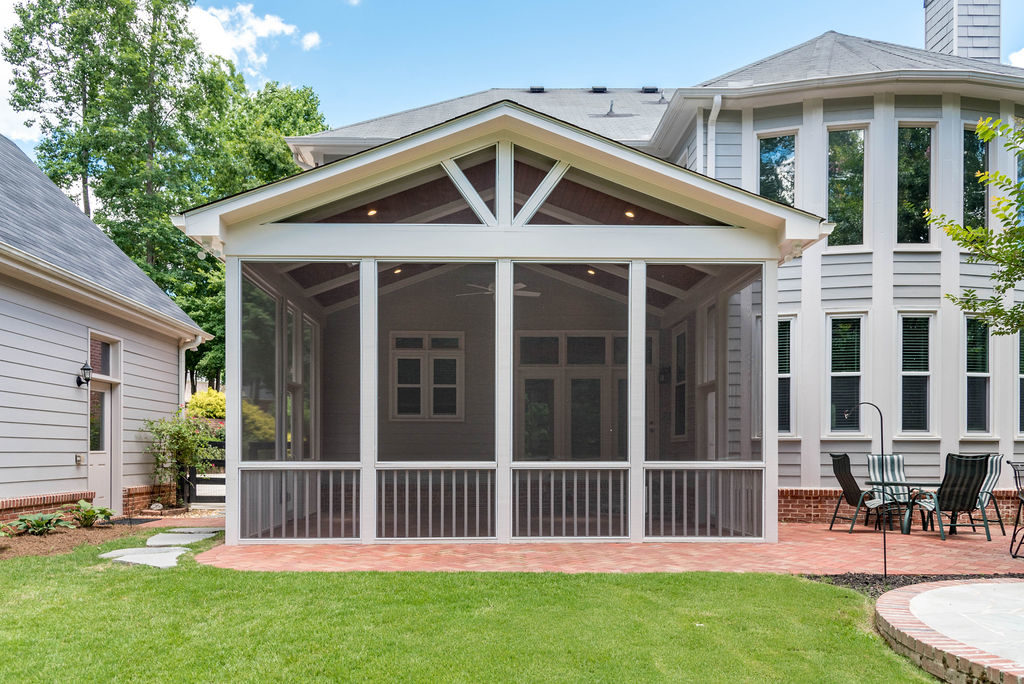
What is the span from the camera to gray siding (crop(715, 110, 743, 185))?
11.3m

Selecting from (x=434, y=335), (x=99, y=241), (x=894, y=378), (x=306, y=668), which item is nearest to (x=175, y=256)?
(x=99, y=241)

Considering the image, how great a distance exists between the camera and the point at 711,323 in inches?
341

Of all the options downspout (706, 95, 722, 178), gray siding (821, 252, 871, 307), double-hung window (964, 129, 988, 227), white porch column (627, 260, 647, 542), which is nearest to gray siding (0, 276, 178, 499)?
white porch column (627, 260, 647, 542)

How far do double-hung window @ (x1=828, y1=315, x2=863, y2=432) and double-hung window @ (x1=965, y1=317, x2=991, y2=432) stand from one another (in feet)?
4.81

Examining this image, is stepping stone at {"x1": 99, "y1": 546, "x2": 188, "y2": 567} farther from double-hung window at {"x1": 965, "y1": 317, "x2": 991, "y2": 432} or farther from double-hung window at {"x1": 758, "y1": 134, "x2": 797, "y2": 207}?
double-hung window at {"x1": 965, "y1": 317, "x2": 991, "y2": 432}

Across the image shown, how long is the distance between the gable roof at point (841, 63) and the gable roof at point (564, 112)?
7.64 ft

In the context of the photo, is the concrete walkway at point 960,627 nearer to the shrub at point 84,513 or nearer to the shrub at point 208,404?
the shrub at point 84,513

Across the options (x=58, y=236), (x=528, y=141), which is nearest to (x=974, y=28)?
(x=528, y=141)

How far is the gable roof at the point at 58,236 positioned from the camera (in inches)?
374

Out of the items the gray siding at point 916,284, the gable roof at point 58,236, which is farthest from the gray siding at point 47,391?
the gray siding at point 916,284

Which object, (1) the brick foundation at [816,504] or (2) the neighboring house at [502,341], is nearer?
(2) the neighboring house at [502,341]

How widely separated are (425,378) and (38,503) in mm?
4835

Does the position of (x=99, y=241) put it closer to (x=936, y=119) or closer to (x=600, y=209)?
(x=600, y=209)

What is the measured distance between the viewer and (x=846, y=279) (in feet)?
36.2
